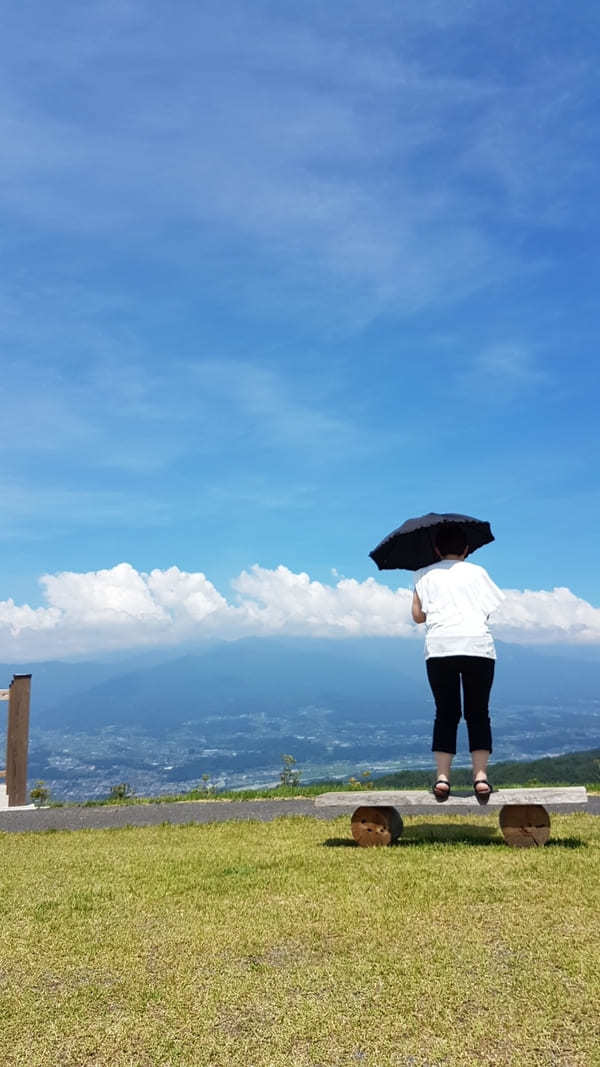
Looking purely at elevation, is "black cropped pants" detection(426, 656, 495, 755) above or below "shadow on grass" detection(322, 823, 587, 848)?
above

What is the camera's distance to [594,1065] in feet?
12.0

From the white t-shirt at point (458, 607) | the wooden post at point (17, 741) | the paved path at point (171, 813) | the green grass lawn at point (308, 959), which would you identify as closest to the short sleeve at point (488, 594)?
the white t-shirt at point (458, 607)

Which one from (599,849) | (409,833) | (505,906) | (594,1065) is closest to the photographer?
(594,1065)

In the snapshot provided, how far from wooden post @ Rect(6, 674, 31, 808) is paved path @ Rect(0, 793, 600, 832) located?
1.09 meters

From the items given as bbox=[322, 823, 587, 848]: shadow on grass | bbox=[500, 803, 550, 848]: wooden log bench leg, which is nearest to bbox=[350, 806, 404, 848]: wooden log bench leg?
bbox=[322, 823, 587, 848]: shadow on grass

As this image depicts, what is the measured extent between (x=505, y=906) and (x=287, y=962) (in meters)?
2.04

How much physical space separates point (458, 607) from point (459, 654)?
523 millimetres

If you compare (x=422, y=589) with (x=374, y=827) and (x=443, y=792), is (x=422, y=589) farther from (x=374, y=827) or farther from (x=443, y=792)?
(x=374, y=827)

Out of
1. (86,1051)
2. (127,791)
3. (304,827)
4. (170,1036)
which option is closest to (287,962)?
(170,1036)

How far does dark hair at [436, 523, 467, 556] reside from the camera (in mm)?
8781

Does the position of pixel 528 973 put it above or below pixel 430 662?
below

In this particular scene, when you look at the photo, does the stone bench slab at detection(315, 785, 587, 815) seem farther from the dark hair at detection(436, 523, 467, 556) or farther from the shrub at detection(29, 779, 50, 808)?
the shrub at detection(29, 779, 50, 808)

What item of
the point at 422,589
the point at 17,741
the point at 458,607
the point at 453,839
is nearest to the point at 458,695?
the point at 458,607

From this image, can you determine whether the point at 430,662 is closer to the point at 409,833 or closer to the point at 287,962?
the point at 409,833
